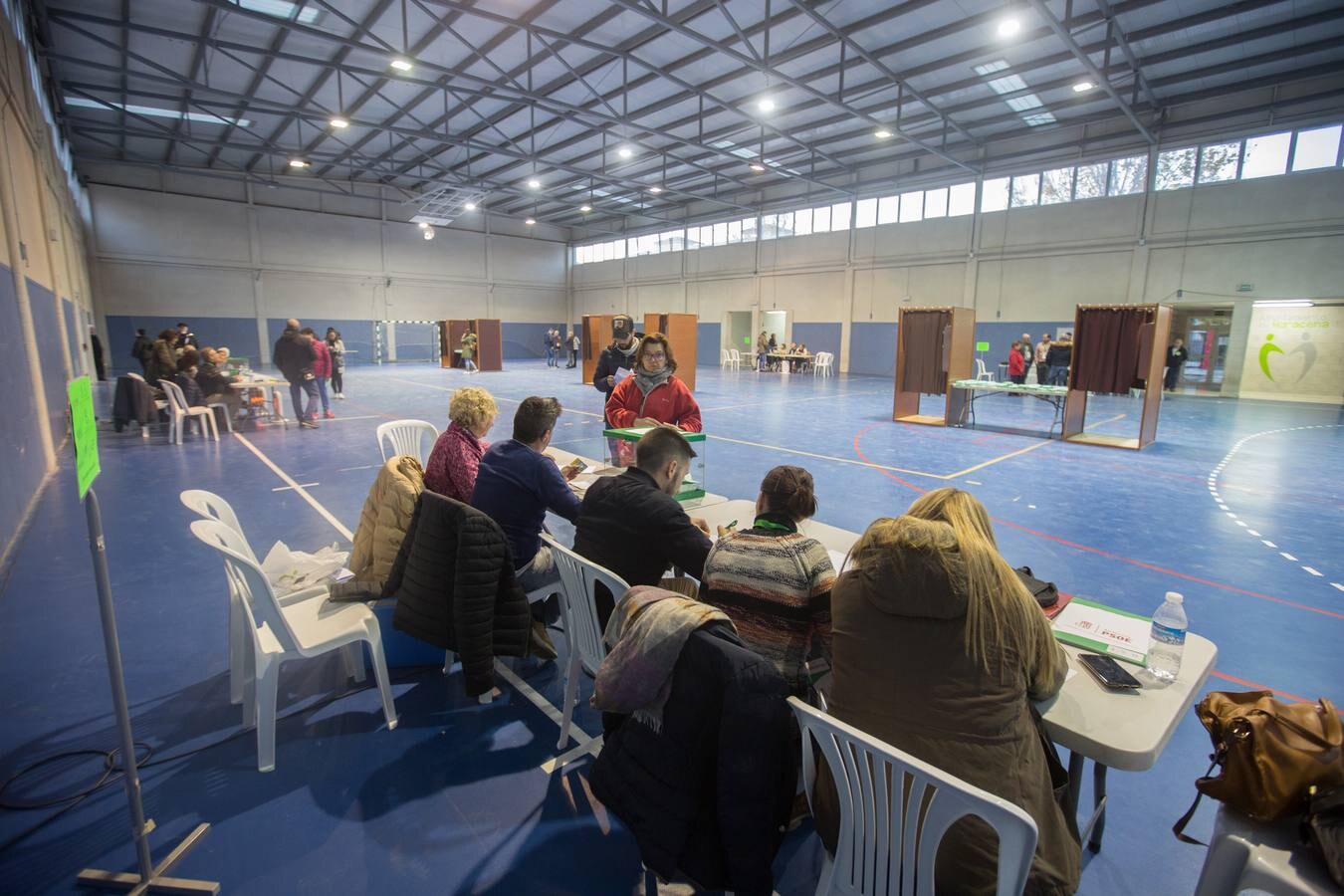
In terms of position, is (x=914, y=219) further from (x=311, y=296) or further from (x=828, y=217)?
(x=311, y=296)

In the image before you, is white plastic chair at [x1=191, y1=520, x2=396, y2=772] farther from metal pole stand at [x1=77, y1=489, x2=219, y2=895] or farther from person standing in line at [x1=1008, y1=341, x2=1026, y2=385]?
person standing in line at [x1=1008, y1=341, x2=1026, y2=385]

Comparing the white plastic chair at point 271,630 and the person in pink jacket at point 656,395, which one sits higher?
the person in pink jacket at point 656,395

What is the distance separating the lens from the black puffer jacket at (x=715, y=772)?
4.84ft

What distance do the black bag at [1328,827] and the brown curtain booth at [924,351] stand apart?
10.5 m

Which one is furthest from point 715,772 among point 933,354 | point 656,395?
point 933,354

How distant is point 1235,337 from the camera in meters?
15.7

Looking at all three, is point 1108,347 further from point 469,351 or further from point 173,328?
point 173,328

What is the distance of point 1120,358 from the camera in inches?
383

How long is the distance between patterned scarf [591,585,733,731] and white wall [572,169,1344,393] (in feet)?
64.4

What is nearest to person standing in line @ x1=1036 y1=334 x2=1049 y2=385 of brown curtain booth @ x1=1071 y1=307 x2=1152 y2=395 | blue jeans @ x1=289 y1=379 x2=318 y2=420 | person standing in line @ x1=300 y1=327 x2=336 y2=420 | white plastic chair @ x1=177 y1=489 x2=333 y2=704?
brown curtain booth @ x1=1071 y1=307 x2=1152 y2=395

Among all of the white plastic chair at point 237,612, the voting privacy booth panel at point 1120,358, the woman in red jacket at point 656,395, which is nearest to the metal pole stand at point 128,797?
the white plastic chair at point 237,612

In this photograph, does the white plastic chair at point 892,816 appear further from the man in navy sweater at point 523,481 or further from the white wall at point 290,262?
the white wall at point 290,262

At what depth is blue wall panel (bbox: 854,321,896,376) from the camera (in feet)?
71.7

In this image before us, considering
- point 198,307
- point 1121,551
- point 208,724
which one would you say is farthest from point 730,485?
point 198,307
